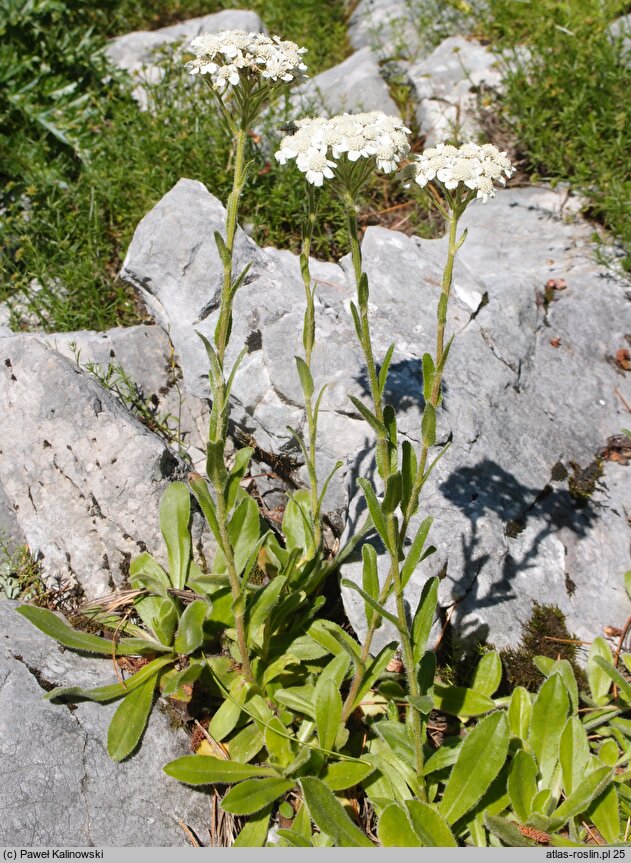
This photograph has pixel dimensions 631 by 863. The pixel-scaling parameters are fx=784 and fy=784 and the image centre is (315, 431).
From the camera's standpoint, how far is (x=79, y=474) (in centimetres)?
332

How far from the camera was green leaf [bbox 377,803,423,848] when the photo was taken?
2.42m

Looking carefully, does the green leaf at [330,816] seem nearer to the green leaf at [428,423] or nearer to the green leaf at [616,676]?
the green leaf at [616,676]

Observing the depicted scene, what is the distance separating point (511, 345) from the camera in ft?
12.3

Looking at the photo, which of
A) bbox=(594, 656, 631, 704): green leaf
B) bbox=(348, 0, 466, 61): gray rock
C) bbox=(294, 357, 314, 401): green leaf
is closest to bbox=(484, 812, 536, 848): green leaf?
bbox=(594, 656, 631, 704): green leaf

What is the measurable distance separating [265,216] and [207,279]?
0.98 metres

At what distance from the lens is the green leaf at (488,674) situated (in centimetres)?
292

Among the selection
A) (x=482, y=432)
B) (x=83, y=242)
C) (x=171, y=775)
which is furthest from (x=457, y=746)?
(x=83, y=242)

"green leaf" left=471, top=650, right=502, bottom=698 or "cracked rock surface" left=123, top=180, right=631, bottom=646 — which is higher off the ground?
"cracked rock surface" left=123, top=180, right=631, bottom=646

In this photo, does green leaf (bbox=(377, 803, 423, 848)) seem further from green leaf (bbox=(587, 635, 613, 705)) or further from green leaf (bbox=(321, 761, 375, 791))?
green leaf (bbox=(587, 635, 613, 705))

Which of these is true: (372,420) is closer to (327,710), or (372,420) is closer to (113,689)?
(327,710)

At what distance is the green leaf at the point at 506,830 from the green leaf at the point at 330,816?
38 centimetres

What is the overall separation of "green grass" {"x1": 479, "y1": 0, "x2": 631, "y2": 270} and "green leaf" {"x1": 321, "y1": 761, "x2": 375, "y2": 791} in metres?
2.92

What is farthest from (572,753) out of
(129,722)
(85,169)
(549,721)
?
(85,169)
